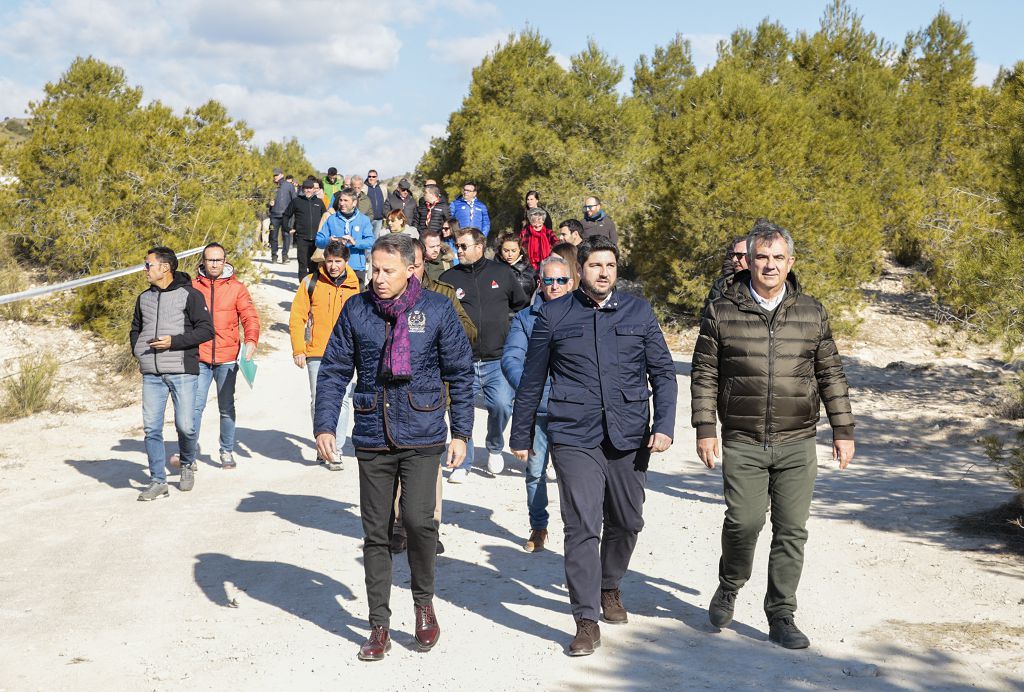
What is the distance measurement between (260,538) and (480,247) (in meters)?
3.02

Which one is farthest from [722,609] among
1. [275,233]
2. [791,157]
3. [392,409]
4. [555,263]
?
[275,233]

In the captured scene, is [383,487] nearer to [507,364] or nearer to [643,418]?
[643,418]

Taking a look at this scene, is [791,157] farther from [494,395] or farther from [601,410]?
[601,410]

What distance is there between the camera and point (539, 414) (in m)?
7.07

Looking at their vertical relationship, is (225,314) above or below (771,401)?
above

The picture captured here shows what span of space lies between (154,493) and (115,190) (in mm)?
8818

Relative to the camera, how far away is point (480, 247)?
28.6 feet

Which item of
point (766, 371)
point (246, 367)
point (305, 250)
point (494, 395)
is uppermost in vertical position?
point (305, 250)

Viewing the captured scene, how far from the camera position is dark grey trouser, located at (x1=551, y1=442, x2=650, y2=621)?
202 inches

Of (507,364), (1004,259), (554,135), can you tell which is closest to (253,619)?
(507,364)

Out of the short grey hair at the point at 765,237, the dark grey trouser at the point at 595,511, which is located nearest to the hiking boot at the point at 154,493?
the dark grey trouser at the point at 595,511

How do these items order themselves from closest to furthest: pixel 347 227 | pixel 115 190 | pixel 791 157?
pixel 347 227
pixel 115 190
pixel 791 157

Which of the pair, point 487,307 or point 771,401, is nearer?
point 771,401

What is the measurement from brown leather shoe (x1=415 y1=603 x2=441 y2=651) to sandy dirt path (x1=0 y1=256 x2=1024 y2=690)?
81mm
